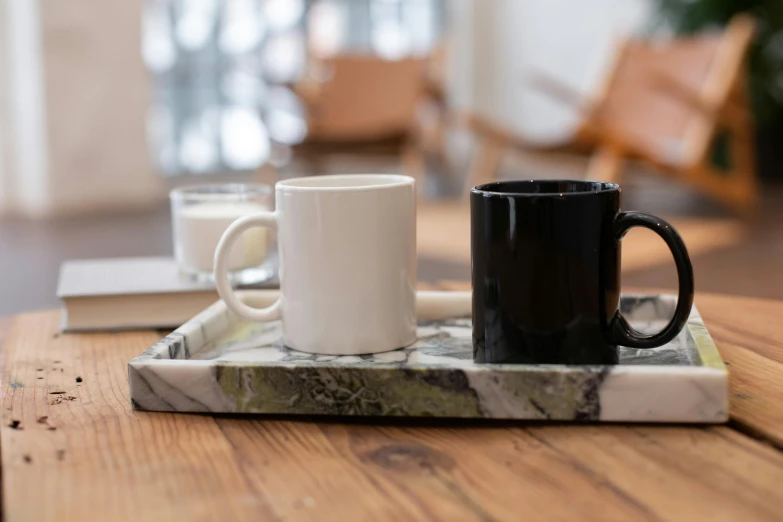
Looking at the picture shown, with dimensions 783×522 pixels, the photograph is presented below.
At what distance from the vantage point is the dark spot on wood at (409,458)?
42 cm

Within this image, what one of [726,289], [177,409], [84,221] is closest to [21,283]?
[84,221]

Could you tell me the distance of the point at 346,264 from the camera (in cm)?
52

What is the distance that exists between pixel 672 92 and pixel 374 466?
8.73ft

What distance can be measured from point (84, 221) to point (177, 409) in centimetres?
312

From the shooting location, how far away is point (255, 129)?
474 centimetres

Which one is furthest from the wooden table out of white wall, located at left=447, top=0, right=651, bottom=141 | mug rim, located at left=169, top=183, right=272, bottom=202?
white wall, located at left=447, top=0, right=651, bottom=141

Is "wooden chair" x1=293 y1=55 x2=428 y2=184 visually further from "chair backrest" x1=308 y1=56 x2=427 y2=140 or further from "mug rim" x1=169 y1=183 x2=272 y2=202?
"mug rim" x1=169 y1=183 x2=272 y2=202

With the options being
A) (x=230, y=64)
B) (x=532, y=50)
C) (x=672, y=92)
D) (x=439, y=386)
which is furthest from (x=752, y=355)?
(x=532, y=50)

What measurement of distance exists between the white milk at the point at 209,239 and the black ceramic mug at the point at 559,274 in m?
0.30

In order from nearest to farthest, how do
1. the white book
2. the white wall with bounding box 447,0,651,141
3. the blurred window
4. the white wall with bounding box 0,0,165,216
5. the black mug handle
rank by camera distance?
the black mug handle, the white book, the white wall with bounding box 0,0,165,216, the blurred window, the white wall with bounding box 447,0,651,141

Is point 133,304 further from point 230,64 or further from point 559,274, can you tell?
point 230,64

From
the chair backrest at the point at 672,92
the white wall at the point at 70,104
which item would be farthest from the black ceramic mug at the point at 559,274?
the white wall at the point at 70,104

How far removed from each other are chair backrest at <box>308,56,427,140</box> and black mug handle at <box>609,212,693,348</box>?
3.24 meters

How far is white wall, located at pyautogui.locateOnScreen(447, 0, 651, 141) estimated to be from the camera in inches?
183
